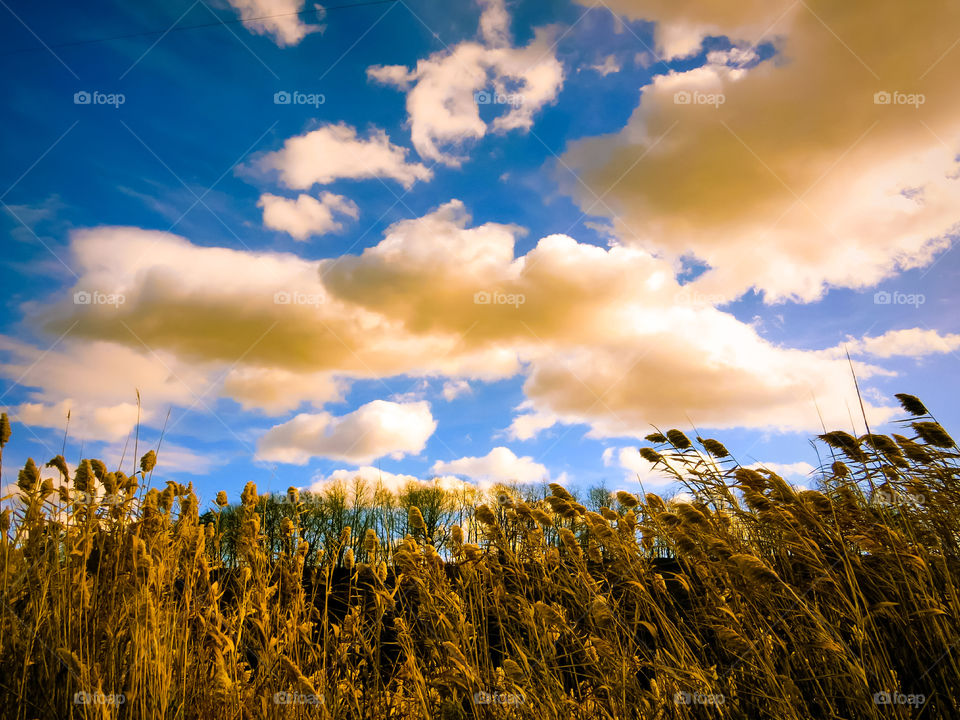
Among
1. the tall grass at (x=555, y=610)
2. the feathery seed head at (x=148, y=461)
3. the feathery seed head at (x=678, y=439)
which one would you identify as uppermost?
the feathery seed head at (x=148, y=461)

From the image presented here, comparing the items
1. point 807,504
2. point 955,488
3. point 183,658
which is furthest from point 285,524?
point 955,488

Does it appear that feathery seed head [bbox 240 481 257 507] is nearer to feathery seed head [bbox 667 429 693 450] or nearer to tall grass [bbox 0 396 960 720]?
tall grass [bbox 0 396 960 720]

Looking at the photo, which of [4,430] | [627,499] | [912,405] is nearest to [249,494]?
[4,430]

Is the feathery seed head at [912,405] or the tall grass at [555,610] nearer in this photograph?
the tall grass at [555,610]

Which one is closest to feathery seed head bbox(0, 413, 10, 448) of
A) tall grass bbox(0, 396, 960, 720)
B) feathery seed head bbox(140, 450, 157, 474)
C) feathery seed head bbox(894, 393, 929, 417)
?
tall grass bbox(0, 396, 960, 720)

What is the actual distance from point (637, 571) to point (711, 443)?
2.71 ft

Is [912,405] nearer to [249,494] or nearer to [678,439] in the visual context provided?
[678,439]

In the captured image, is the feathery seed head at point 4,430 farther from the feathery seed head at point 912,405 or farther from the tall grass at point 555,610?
the feathery seed head at point 912,405

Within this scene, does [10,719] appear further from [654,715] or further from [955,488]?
[955,488]

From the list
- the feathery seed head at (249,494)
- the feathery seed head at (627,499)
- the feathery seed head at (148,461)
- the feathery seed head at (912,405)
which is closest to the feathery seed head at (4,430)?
the feathery seed head at (148,461)

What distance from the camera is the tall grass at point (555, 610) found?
2307 millimetres

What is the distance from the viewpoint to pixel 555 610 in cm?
264

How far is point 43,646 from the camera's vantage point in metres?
2.78

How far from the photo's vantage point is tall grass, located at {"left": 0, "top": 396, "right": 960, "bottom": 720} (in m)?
2.31
